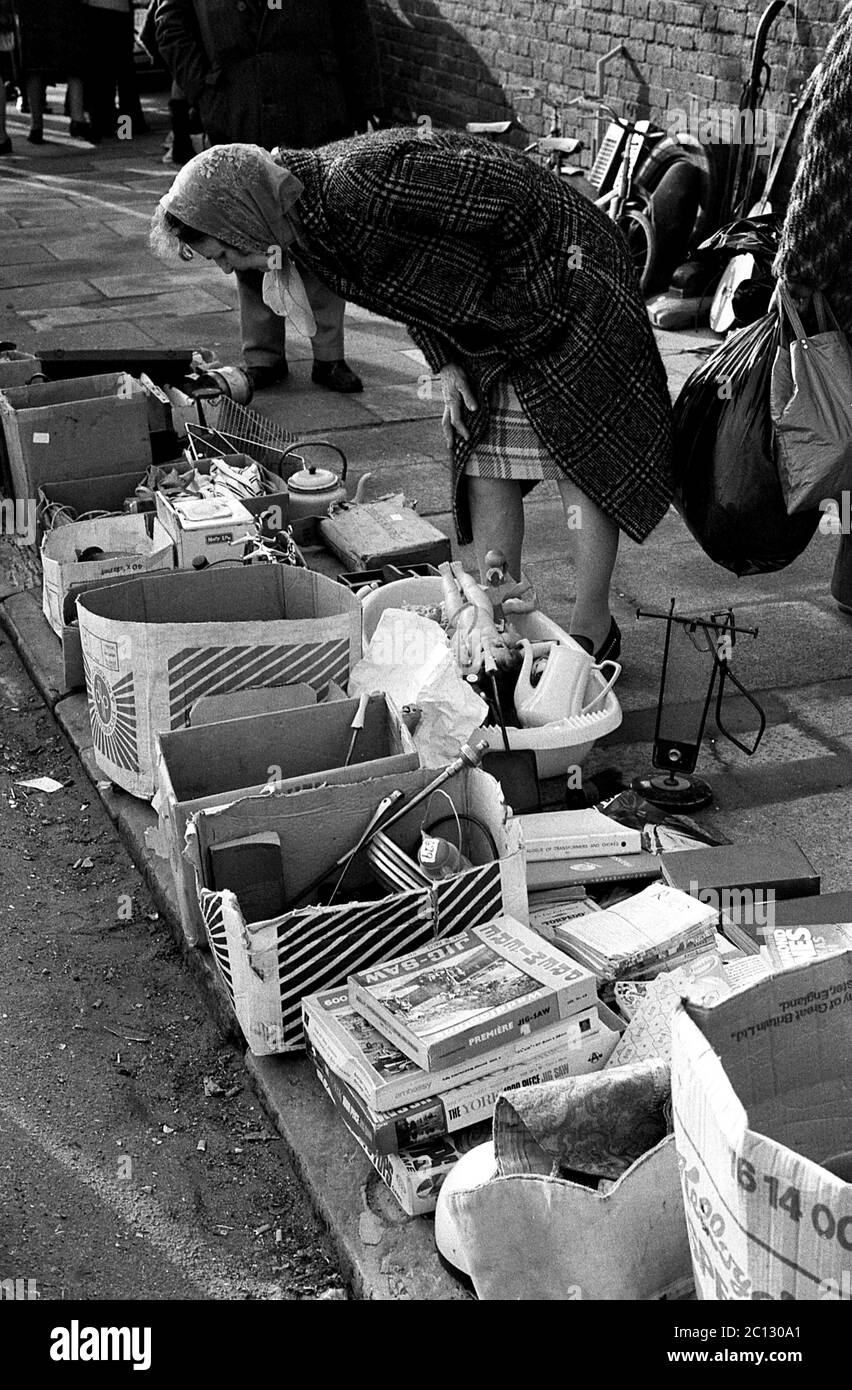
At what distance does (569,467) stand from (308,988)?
173 cm

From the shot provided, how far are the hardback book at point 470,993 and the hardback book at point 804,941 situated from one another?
15.8 inches

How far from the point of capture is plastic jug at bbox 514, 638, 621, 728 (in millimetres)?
3541

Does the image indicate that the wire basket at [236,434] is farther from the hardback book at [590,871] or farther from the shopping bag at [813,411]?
the hardback book at [590,871]

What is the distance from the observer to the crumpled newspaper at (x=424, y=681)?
131 inches

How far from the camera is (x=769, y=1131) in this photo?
1.93 meters

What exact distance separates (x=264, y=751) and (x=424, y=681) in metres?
0.45

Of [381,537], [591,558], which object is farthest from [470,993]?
[381,537]

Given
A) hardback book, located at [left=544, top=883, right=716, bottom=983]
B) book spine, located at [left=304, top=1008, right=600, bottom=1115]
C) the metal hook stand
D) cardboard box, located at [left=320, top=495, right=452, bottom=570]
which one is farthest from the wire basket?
book spine, located at [left=304, top=1008, right=600, bottom=1115]

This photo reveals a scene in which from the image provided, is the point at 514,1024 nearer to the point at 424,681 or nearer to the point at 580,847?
the point at 580,847

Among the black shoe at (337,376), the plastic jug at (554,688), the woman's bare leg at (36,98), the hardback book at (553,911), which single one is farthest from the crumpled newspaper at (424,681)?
the woman's bare leg at (36,98)

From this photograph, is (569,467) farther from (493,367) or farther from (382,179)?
(382,179)

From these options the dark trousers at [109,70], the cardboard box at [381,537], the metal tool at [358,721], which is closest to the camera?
the metal tool at [358,721]
